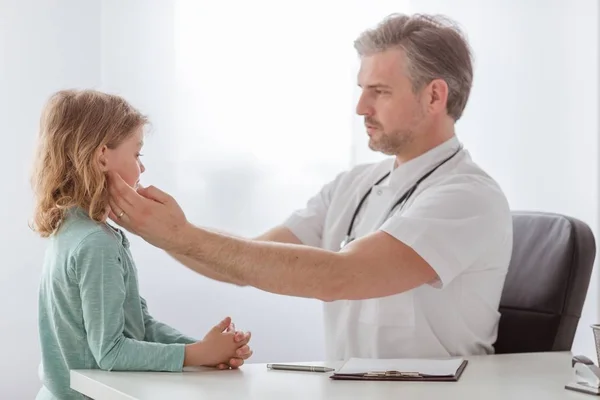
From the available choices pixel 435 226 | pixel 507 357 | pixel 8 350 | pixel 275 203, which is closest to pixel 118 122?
pixel 435 226

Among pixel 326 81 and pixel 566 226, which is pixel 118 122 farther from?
pixel 326 81

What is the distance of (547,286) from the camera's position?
207 centimetres

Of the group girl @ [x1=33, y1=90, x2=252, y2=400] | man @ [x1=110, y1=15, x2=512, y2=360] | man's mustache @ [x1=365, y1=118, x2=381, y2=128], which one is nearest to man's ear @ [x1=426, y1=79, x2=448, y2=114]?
man @ [x1=110, y1=15, x2=512, y2=360]

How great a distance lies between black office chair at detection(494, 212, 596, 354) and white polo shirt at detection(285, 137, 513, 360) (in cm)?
6

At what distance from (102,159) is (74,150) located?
0.18 ft

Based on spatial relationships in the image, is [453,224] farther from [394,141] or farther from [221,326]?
[221,326]

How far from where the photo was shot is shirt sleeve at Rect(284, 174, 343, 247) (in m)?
2.41

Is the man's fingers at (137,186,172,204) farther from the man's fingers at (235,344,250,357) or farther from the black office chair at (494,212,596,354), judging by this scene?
the black office chair at (494,212,596,354)

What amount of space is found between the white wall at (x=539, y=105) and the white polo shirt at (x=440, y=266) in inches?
30.4

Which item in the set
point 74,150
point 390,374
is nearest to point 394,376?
point 390,374

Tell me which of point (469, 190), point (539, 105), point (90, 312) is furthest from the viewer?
point (539, 105)

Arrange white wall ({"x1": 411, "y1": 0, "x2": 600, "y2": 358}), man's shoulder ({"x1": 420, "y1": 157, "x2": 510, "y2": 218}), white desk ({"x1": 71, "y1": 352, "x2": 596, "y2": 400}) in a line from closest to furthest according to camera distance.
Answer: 1. white desk ({"x1": 71, "y1": 352, "x2": 596, "y2": 400})
2. man's shoulder ({"x1": 420, "y1": 157, "x2": 510, "y2": 218})
3. white wall ({"x1": 411, "y1": 0, "x2": 600, "y2": 358})

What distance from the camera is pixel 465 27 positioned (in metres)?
3.36

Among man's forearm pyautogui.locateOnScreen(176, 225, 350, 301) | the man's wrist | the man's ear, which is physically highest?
the man's ear
